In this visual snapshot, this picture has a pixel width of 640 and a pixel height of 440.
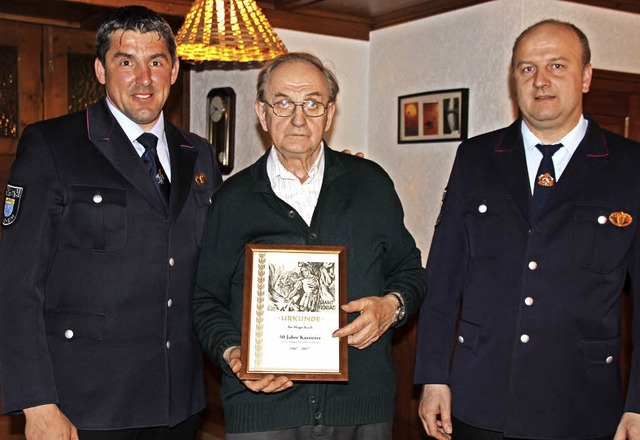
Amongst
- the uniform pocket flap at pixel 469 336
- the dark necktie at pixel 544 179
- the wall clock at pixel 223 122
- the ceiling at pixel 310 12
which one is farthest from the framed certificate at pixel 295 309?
the wall clock at pixel 223 122

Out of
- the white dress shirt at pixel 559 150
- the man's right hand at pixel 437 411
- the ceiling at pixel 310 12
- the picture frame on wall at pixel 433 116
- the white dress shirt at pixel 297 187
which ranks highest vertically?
the ceiling at pixel 310 12

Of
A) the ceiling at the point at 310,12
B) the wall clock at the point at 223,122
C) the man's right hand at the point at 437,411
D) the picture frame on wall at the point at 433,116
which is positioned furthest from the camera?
the wall clock at the point at 223,122

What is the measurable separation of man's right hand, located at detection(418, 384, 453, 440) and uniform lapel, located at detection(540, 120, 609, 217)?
62 centimetres

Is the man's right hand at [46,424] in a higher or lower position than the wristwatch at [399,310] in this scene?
lower

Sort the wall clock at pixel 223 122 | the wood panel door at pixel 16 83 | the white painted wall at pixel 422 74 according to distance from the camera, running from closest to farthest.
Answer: the white painted wall at pixel 422 74
the wood panel door at pixel 16 83
the wall clock at pixel 223 122

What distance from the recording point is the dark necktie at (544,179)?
222cm

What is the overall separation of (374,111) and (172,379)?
12.2ft

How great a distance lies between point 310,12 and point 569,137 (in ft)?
11.0

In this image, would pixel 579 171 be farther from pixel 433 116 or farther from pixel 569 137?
pixel 433 116

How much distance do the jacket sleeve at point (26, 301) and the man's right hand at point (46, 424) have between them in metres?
0.03

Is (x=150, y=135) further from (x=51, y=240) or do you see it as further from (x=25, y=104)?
(x=25, y=104)

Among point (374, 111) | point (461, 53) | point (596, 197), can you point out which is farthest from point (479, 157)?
point (374, 111)

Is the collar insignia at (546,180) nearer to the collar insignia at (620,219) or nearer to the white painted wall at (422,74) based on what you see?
the collar insignia at (620,219)

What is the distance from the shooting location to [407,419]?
13.8 feet
